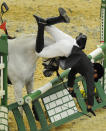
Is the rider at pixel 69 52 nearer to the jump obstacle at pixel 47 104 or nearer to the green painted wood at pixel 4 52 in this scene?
the green painted wood at pixel 4 52

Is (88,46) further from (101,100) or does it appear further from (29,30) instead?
(101,100)

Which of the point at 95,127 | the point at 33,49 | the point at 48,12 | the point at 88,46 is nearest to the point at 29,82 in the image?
the point at 33,49

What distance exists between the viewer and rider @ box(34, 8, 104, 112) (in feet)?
18.9

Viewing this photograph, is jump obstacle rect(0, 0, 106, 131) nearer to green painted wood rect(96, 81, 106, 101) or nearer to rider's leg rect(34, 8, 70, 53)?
green painted wood rect(96, 81, 106, 101)

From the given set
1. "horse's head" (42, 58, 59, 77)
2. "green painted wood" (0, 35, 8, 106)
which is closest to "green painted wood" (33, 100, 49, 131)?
"green painted wood" (0, 35, 8, 106)

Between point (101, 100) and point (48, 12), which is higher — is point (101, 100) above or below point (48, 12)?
below

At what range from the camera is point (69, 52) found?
5.82m

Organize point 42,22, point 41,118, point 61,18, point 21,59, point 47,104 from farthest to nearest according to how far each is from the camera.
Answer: point 47,104 → point 41,118 → point 21,59 → point 42,22 → point 61,18

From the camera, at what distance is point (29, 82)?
261 inches

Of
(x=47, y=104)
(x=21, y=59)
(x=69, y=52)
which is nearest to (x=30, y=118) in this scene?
(x=47, y=104)

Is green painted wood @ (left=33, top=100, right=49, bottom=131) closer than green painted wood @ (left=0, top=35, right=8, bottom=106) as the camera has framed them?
No

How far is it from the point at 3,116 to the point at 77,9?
31.8 ft

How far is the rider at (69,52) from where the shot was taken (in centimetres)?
576

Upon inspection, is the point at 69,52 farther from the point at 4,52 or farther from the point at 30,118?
the point at 30,118
